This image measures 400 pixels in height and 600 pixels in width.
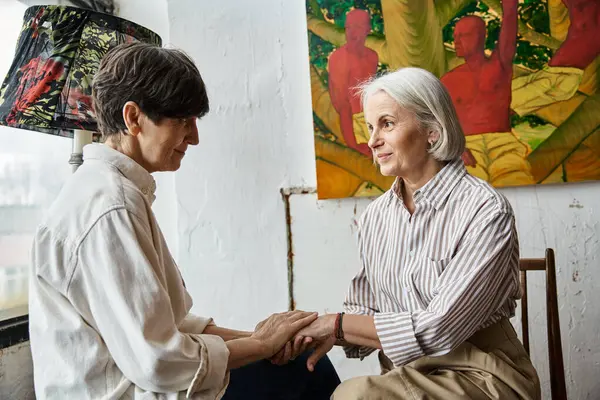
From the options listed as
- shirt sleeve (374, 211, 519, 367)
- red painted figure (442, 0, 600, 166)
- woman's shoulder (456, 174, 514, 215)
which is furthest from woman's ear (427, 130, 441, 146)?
red painted figure (442, 0, 600, 166)

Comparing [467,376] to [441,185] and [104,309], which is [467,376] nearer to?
[441,185]

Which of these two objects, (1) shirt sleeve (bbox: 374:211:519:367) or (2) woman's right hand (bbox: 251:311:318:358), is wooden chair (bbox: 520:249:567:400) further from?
(2) woman's right hand (bbox: 251:311:318:358)

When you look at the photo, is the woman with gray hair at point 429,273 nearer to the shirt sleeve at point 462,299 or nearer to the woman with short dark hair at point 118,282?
the shirt sleeve at point 462,299

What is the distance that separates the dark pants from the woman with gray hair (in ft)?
0.14

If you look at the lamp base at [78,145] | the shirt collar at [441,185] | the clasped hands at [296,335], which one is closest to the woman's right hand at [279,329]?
the clasped hands at [296,335]

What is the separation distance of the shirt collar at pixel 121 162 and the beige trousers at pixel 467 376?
693mm

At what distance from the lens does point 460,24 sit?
2277 millimetres

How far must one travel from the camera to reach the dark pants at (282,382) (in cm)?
143

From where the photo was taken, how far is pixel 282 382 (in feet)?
4.86

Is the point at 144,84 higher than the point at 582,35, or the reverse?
the point at 582,35

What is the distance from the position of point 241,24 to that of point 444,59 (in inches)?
38.2

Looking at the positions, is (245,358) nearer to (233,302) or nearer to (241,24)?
(233,302)

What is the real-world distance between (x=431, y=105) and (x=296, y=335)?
741 mm

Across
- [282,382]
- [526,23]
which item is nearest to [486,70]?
[526,23]
